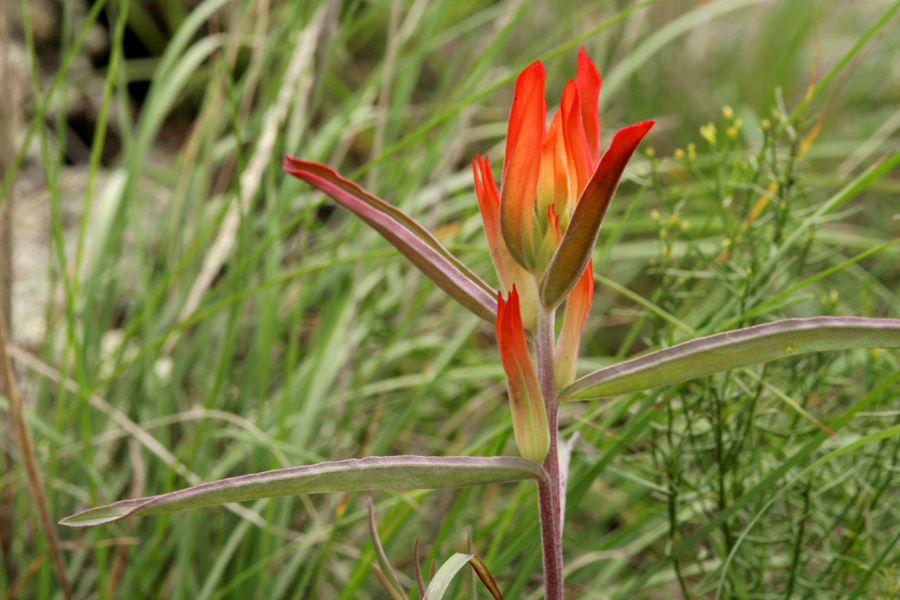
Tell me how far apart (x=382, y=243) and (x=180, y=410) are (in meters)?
0.40

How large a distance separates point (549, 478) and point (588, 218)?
0.15 meters

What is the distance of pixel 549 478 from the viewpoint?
0.39 meters

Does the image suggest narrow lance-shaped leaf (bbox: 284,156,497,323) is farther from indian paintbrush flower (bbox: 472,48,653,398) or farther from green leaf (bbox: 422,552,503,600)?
green leaf (bbox: 422,552,503,600)

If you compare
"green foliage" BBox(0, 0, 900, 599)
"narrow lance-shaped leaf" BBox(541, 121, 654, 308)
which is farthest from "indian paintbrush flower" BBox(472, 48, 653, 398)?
"green foliage" BBox(0, 0, 900, 599)

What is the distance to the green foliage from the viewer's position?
644 millimetres

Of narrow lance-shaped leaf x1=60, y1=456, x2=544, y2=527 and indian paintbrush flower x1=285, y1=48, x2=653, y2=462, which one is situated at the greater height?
indian paintbrush flower x1=285, y1=48, x2=653, y2=462

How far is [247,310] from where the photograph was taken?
1258 millimetres

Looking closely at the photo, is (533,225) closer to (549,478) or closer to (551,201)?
(551,201)

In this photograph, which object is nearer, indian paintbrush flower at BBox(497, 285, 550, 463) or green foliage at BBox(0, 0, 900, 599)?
indian paintbrush flower at BBox(497, 285, 550, 463)

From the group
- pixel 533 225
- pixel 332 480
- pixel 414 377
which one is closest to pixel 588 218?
pixel 533 225

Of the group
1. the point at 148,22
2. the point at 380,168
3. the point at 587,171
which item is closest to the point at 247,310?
the point at 380,168

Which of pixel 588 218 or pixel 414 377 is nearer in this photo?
pixel 588 218

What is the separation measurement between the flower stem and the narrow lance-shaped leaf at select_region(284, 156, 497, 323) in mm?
32

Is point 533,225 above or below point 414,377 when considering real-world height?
above
